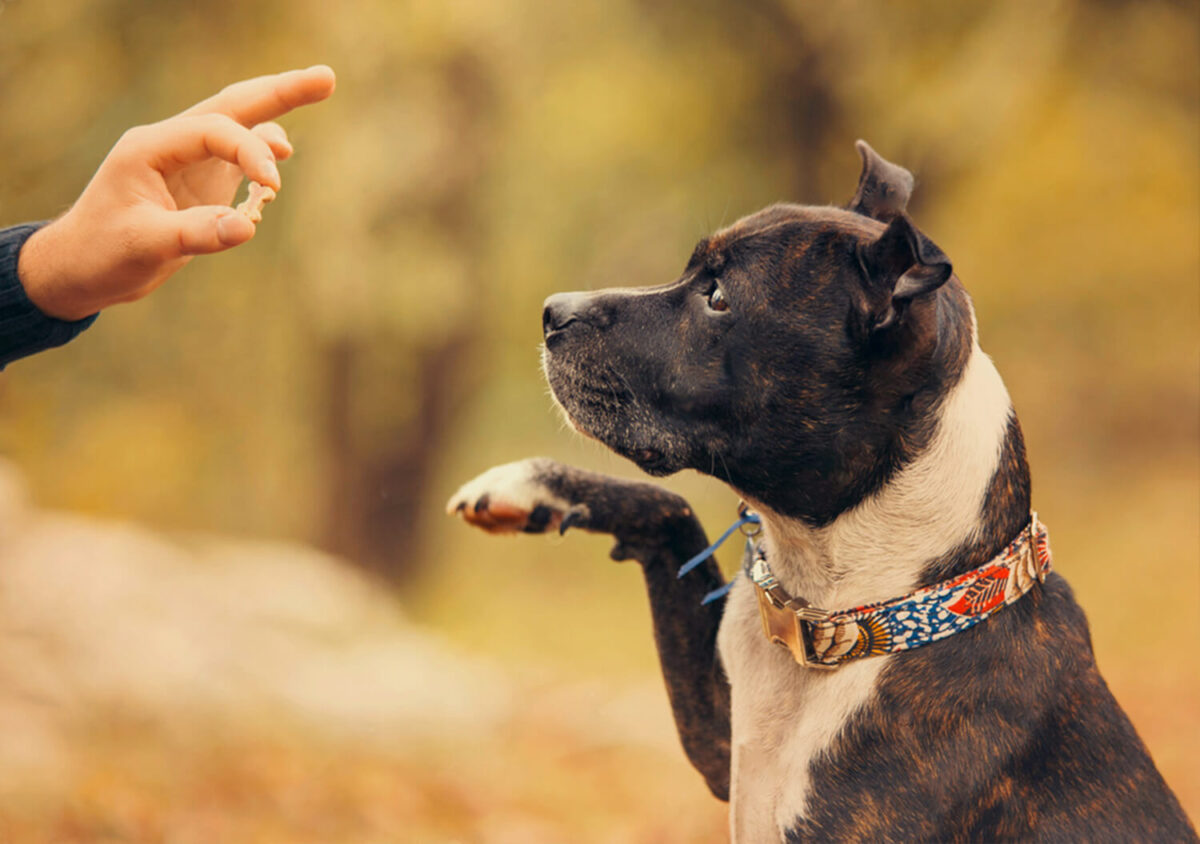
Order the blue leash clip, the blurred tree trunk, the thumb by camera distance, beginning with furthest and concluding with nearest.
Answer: the blurred tree trunk < the blue leash clip < the thumb

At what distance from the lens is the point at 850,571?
1669 millimetres

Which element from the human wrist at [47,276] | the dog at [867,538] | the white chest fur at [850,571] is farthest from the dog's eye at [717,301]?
the human wrist at [47,276]

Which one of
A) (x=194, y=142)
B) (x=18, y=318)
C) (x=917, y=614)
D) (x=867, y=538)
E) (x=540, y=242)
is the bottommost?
(x=917, y=614)

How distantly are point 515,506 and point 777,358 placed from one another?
578 millimetres

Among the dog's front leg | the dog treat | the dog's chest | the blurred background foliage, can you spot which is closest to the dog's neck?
the dog's chest

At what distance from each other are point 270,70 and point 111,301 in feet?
10.0

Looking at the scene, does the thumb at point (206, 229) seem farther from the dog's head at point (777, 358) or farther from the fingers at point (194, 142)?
the dog's head at point (777, 358)

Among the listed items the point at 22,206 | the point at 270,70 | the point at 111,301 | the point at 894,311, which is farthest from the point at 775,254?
the point at 22,206

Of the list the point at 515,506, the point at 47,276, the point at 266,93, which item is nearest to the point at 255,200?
the point at 266,93

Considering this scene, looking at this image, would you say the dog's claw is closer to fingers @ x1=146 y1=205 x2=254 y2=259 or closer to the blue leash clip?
the blue leash clip

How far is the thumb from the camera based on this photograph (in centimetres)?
134

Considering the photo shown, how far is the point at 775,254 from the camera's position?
172 cm

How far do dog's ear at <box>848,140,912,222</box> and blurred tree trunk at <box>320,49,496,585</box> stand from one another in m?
2.78

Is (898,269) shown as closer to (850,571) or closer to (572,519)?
(850,571)
